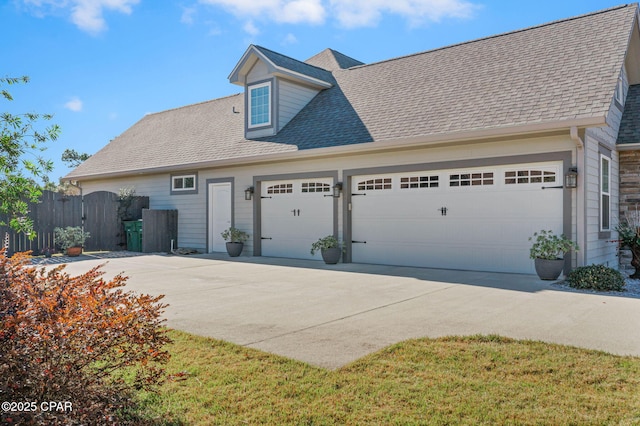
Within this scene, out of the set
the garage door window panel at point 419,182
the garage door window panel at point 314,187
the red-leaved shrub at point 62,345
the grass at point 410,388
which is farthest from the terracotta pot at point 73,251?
the red-leaved shrub at point 62,345

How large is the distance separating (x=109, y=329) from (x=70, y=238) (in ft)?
41.8

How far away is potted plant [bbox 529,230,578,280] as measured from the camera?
8.40 metres

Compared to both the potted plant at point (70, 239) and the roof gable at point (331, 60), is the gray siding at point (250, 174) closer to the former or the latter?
the potted plant at point (70, 239)

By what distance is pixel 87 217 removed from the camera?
1520 cm

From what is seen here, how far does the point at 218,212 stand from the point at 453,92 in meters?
7.59

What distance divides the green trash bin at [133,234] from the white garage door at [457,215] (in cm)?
748

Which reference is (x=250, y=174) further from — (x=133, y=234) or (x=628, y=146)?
(x=628, y=146)

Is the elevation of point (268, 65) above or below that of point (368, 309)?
above

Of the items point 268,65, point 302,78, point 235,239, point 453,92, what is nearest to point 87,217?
point 235,239

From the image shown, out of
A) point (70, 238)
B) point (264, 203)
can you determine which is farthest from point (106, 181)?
point (264, 203)

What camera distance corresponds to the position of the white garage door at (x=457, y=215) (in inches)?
361

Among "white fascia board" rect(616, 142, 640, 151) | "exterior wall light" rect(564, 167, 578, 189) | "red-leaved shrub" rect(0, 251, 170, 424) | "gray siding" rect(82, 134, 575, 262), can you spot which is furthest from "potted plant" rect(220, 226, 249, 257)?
"red-leaved shrub" rect(0, 251, 170, 424)

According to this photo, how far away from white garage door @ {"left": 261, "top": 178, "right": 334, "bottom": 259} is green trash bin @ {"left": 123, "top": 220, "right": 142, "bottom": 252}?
4.53 m

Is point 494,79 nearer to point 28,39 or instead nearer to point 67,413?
point 28,39
